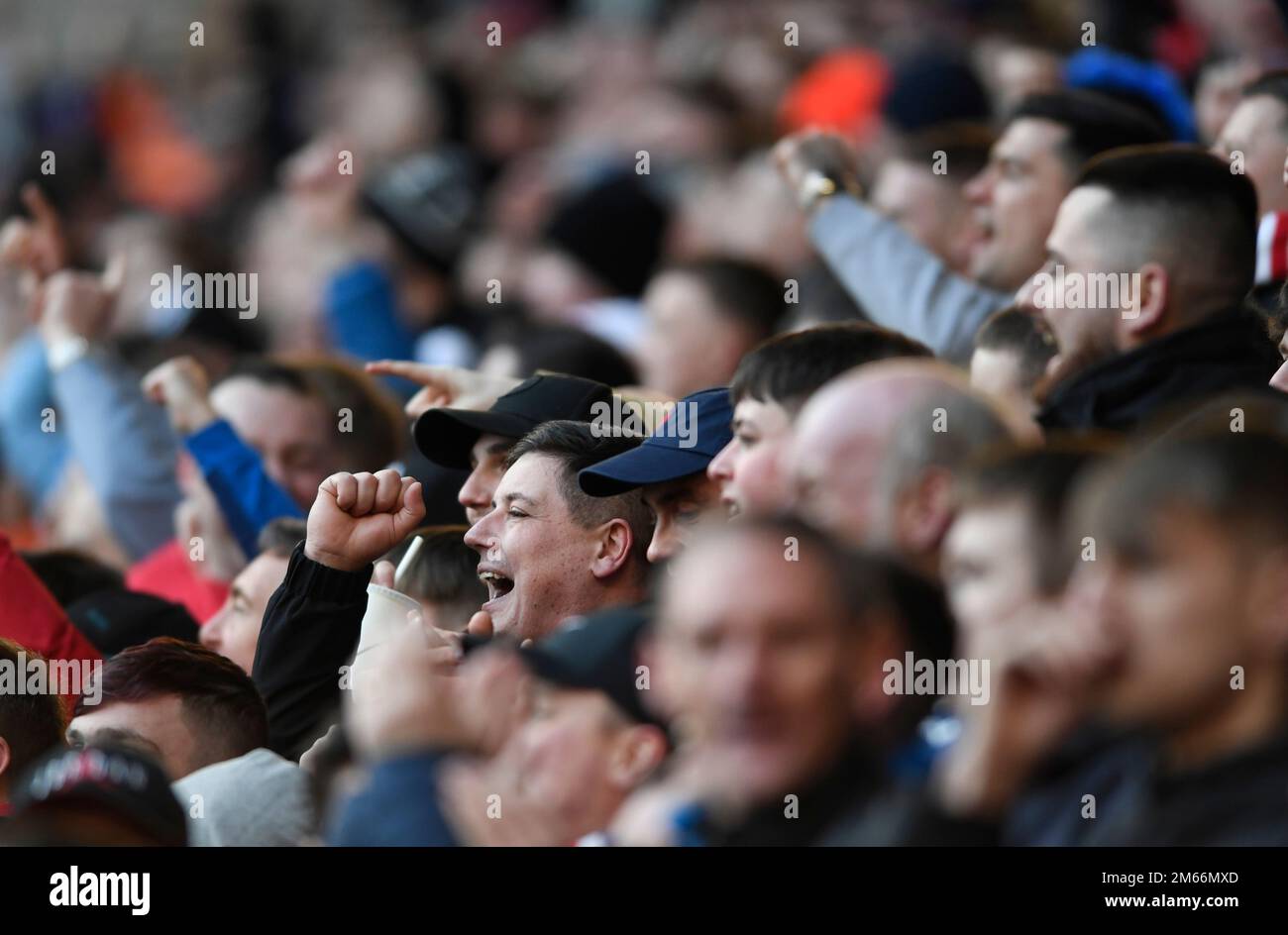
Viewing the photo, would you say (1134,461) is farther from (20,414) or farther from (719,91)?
(719,91)

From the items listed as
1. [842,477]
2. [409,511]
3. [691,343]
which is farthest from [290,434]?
[842,477]

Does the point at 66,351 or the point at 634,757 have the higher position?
the point at 66,351

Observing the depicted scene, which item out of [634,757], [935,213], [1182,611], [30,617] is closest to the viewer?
[1182,611]

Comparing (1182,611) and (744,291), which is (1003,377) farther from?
(744,291)

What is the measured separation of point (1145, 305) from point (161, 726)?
2.11m

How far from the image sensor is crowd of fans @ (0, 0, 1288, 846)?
2762 mm

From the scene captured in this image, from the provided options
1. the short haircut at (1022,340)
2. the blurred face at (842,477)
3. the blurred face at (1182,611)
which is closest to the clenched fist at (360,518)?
the short haircut at (1022,340)

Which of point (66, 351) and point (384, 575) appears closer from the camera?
point (384, 575)

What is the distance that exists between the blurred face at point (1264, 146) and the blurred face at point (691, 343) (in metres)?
1.97

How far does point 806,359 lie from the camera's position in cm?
411

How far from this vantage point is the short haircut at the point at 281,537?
5.39 meters

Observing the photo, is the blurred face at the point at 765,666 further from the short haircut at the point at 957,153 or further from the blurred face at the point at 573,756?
the short haircut at the point at 957,153
